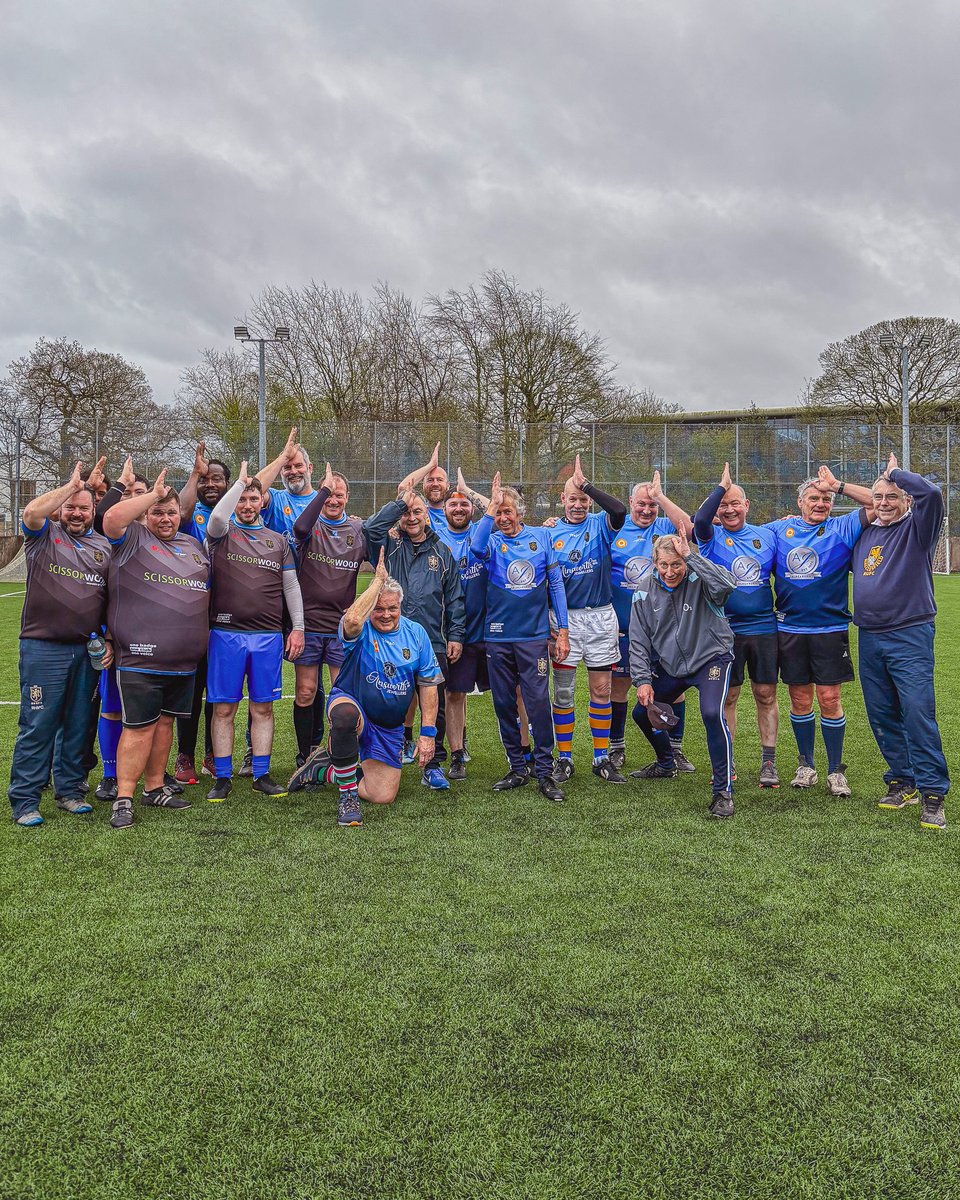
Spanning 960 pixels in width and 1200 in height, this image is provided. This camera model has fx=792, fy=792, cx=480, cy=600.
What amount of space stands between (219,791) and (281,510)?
1910 millimetres

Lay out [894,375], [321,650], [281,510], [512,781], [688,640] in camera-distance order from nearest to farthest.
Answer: [688,640], [512,781], [321,650], [281,510], [894,375]

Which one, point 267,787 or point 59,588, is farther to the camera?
point 267,787

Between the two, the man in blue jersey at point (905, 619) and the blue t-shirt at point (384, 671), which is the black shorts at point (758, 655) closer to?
the man in blue jersey at point (905, 619)

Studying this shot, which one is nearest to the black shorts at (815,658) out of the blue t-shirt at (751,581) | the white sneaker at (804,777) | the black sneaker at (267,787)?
the blue t-shirt at (751,581)

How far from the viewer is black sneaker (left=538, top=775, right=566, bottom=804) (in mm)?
4691

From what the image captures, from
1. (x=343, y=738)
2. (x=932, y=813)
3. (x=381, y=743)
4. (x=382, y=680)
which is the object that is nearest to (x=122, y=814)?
(x=343, y=738)

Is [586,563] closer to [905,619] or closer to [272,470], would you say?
[905,619]

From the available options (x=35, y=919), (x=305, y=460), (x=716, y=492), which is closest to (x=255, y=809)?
(x=35, y=919)

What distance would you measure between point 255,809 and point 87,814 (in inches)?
35.8

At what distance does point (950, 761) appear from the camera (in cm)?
543

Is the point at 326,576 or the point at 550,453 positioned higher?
the point at 550,453

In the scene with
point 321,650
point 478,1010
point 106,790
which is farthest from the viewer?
point 321,650

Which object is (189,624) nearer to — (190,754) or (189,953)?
(190,754)

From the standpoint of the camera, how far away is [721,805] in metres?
4.42
